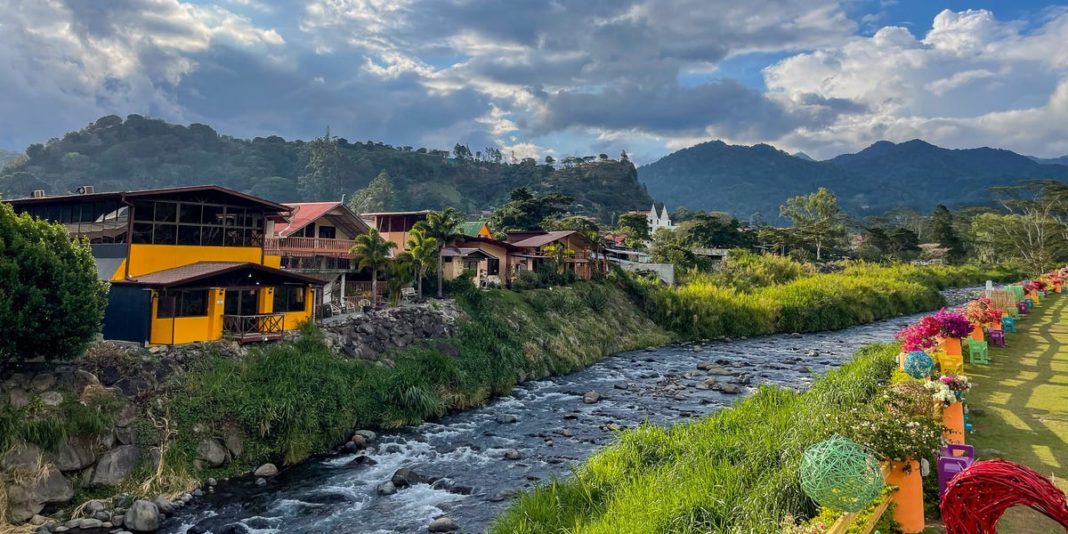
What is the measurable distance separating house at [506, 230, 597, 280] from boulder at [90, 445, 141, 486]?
107 feet

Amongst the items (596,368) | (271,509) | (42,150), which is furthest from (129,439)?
(42,150)

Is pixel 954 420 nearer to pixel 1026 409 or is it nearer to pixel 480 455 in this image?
pixel 1026 409

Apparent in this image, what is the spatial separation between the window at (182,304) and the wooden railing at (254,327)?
1034 mm

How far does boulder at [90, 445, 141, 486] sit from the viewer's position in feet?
52.7

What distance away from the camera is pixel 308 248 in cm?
3497

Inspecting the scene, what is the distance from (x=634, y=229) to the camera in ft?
270

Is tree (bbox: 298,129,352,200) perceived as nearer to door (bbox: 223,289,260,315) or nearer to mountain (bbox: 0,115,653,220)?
mountain (bbox: 0,115,653,220)

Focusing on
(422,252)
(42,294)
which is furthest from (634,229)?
(42,294)

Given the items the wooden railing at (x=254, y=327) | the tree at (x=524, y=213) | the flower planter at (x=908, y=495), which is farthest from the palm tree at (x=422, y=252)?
the tree at (x=524, y=213)

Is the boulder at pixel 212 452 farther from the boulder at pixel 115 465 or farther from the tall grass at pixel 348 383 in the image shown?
the boulder at pixel 115 465

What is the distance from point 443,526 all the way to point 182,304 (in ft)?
50.7

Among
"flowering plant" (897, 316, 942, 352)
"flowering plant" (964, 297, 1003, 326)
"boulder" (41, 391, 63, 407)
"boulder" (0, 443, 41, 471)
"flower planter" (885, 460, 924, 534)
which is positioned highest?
"flowering plant" (964, 297, 1003, 326)

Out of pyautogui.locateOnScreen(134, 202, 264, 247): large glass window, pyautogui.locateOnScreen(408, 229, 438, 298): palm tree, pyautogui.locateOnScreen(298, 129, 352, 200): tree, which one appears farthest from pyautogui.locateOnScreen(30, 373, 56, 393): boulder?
pyautogui.locateOnScreen(298, 129, 352, 200): tree

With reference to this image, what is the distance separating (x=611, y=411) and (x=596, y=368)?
34.2ft
